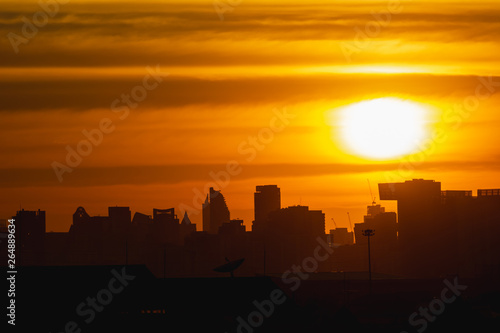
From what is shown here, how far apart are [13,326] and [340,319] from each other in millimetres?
30837

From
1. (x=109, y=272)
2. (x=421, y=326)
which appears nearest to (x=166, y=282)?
(x=109, y=272)

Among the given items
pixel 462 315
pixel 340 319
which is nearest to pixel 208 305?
pixel 340 319

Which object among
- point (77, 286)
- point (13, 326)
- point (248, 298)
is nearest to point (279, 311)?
point (248, 298)

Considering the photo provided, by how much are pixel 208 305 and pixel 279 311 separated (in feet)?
27.1

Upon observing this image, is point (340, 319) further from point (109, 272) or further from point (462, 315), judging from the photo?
point (109, 272)

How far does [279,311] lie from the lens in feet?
408

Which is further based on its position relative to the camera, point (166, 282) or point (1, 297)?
point (166, 282)

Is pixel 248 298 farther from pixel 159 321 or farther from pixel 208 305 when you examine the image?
pixel 159 321

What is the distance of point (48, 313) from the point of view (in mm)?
113000

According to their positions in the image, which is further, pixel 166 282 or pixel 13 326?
pixel 166 282

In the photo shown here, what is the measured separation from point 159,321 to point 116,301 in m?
4.63

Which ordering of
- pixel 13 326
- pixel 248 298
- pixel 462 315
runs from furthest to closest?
1. pixel 248 298
2. pixel 462 315
3. pixel 13 326

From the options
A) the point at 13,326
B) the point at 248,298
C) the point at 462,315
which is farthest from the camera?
the point at 248,298

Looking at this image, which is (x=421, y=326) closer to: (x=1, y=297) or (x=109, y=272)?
(x=109, y=272)
